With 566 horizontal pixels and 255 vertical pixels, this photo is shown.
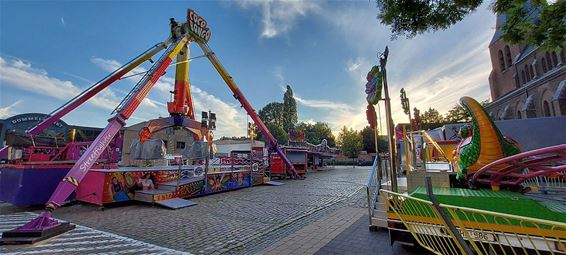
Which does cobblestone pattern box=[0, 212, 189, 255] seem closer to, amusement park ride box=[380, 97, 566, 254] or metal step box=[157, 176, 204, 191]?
amusement park ride box=[380, 97, 566, 254]

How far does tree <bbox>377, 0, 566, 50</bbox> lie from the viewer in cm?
541

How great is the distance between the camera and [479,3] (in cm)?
538

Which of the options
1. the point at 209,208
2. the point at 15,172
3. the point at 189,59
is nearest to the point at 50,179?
the point at 15,172

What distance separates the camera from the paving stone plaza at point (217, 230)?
5074 mm

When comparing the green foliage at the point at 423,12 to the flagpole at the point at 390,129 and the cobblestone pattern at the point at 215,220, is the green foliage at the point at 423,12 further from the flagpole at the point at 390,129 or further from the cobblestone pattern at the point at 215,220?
the cobblestone pattern at the point at 215,220

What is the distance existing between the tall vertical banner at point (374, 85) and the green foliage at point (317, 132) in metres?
Answer: 56.4

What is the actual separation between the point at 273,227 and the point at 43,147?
10.6 metres

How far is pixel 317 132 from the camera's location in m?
65.2

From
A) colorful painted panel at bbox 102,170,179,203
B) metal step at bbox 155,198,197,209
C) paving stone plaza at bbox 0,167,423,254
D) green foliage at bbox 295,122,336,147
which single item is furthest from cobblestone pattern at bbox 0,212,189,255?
green foliage at bbox 295,122,336,147

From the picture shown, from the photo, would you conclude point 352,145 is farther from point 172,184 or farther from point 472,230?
point 472,230

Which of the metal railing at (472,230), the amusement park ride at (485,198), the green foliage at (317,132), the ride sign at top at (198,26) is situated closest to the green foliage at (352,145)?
the green foliage at (317,132)

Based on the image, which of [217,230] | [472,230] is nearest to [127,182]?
[217,230]

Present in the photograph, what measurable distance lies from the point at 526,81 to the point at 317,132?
135ft

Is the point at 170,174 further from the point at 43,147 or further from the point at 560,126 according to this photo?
the point at 560,126
